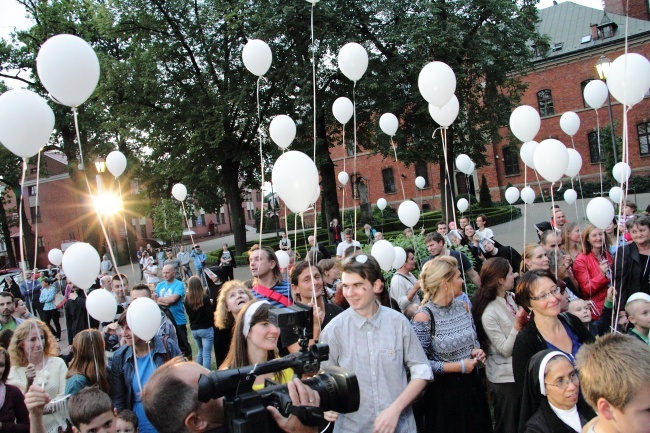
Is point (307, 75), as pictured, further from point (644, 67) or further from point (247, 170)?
point (644, 67)

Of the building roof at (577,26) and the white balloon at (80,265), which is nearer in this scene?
the white balloon at (80,265)

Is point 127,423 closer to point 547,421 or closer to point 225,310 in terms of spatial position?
point 225,310

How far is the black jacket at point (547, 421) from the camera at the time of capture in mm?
2469

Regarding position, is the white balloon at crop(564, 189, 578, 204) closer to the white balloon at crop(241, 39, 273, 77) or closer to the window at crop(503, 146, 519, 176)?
the white balloon at crop(241, 39, 273, 77)

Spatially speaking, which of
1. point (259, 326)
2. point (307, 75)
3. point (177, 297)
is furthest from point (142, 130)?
point (259, 326)

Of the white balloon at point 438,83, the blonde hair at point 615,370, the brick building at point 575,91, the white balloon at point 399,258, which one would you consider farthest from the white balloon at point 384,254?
the brick building at point 575,91

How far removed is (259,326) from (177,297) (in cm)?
473

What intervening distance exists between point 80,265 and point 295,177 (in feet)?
7.86

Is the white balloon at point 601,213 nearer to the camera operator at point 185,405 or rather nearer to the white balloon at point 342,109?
the white balloon at point 342,109

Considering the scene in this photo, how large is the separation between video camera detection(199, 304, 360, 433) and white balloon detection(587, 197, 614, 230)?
190 inches

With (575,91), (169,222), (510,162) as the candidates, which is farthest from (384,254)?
(169,222)

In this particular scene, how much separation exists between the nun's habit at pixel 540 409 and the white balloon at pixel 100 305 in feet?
13.5

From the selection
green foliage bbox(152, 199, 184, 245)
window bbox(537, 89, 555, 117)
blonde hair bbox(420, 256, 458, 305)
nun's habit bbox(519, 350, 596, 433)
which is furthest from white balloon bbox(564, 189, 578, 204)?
green foliage bbox(152, 199, 184, 245)

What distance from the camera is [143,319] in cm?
403
